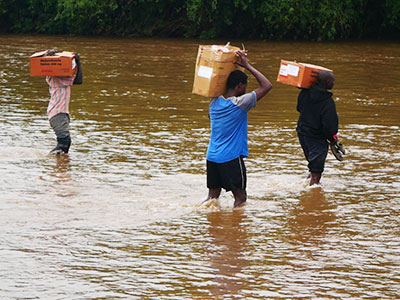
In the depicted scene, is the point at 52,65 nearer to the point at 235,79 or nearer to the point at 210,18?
the point at 235,79

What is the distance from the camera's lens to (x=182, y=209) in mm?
8008

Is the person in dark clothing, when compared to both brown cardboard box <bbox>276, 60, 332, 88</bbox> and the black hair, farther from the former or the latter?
the black hair

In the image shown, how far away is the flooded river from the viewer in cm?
592

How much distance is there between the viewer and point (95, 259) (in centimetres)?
637

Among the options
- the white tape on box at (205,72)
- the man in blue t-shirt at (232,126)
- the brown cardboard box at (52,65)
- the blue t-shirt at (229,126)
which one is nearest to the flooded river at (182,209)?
the man in blue t-shirt at (232,126)

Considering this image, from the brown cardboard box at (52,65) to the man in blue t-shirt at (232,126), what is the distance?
130 inches

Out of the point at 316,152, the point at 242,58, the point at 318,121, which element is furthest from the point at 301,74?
the point at 242,58

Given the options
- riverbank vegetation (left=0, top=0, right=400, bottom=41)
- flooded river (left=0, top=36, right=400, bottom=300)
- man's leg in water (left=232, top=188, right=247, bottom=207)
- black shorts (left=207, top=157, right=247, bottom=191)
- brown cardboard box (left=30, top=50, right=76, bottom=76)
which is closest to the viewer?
flooded river (left=0, top=36, right=400, bottom=300)

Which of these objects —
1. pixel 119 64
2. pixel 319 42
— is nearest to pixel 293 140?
pixel 119 64

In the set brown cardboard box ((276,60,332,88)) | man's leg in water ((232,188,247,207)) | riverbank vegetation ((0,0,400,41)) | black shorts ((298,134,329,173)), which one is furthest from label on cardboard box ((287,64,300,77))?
riverbank vegetation ((0,0,400,41))

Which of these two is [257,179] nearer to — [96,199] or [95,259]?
[96,199]

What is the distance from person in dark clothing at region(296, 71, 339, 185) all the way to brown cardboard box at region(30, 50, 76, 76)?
3.27m

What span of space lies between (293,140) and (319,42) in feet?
63.9

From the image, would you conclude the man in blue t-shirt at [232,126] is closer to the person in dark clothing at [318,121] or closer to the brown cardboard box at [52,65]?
the person in dark clothing at [318,121]
